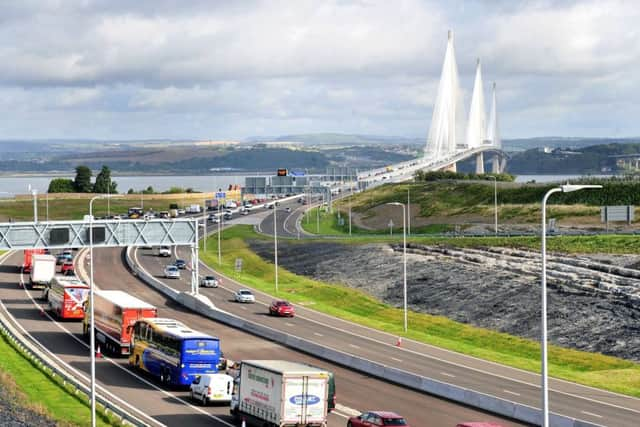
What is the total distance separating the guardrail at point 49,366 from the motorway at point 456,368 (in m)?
18.5

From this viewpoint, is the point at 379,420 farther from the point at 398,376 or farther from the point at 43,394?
the point at 43,394

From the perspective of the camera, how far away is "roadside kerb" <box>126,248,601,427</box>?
47.4 m

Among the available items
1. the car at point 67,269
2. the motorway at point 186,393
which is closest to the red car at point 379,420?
the motorway at point 186,393

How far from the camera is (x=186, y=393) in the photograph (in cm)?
5512

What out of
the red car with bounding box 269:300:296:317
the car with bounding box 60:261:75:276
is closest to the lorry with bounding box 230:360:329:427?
the red car with bounding box 269:300:296:317

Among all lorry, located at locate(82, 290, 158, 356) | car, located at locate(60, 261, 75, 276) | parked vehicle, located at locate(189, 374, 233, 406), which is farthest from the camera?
car, located at locate(60, 261, 75, 276)

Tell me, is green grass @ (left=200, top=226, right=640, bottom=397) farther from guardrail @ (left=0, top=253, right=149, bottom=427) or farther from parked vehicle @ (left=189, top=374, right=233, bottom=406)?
guardrail @ (left=0, top=253, right=149, bottom=427)

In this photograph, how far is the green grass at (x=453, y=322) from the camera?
65.4 meters

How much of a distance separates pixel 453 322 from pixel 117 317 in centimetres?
3624

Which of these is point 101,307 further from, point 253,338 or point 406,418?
point 406,418

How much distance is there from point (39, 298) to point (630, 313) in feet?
171

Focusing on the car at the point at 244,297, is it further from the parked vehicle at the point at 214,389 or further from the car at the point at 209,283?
the parked vehicle at the point at 214,389

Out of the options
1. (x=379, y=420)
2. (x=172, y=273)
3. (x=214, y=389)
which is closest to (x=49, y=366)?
(x=214, y=389)

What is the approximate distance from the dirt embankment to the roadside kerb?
22609mm
